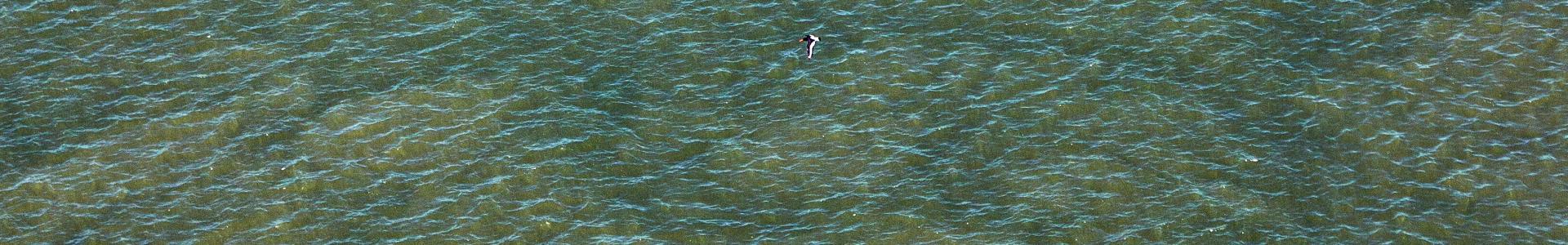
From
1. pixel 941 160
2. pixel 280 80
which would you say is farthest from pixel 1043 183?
pixel 280 80

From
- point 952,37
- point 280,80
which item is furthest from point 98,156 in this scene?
point 952,37

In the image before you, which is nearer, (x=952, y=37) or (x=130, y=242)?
(x=130, y=242)

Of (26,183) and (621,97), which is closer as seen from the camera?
(26,183)

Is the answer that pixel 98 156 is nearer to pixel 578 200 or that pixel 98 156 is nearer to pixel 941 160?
pixel 578 200

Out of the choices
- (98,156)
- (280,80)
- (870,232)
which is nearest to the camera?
(870,232)

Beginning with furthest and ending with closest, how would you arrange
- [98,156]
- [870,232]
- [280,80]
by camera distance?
1. [280,80]
2. [98,156]
3. [870,232]

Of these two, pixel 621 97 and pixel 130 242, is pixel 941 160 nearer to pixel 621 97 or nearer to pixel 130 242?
pixel 621 97
